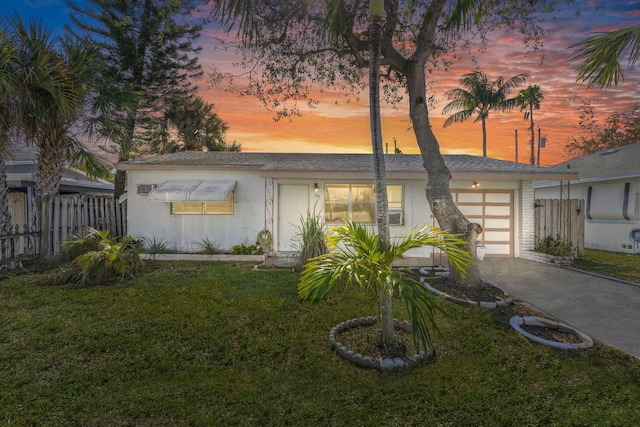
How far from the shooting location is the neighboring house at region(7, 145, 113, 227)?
11.0 metres

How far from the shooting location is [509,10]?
24.6 feet

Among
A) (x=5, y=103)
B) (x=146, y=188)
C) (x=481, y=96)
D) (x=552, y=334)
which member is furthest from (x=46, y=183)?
(x=481, y=96)

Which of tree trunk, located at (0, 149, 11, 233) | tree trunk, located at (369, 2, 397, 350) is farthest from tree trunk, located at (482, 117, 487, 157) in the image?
tree trunk, located at (0, 149, 11, 233)

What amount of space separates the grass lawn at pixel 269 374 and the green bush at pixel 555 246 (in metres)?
5.85

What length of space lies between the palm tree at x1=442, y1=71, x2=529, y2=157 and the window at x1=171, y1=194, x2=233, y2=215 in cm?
2103

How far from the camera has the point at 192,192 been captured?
10.2 m

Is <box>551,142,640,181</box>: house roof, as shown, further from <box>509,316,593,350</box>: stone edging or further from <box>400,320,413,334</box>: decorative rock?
<box>400,320,413,334</box>: decorative rock

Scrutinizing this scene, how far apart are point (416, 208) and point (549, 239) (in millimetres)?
4060

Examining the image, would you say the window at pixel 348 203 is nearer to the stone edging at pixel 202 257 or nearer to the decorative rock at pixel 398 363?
the stone edging at pixel 202 257

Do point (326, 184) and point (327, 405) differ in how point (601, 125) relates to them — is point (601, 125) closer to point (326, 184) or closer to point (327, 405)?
point (326, 184)

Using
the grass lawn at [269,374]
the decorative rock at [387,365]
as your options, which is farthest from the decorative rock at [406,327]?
the decorative rock at [387,365]

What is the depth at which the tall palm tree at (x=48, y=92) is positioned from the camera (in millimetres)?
7590

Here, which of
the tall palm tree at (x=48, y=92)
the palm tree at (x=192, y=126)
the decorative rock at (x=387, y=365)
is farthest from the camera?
the palm tree at (x=192, y=126)

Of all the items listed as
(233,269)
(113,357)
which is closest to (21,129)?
(233,269)
